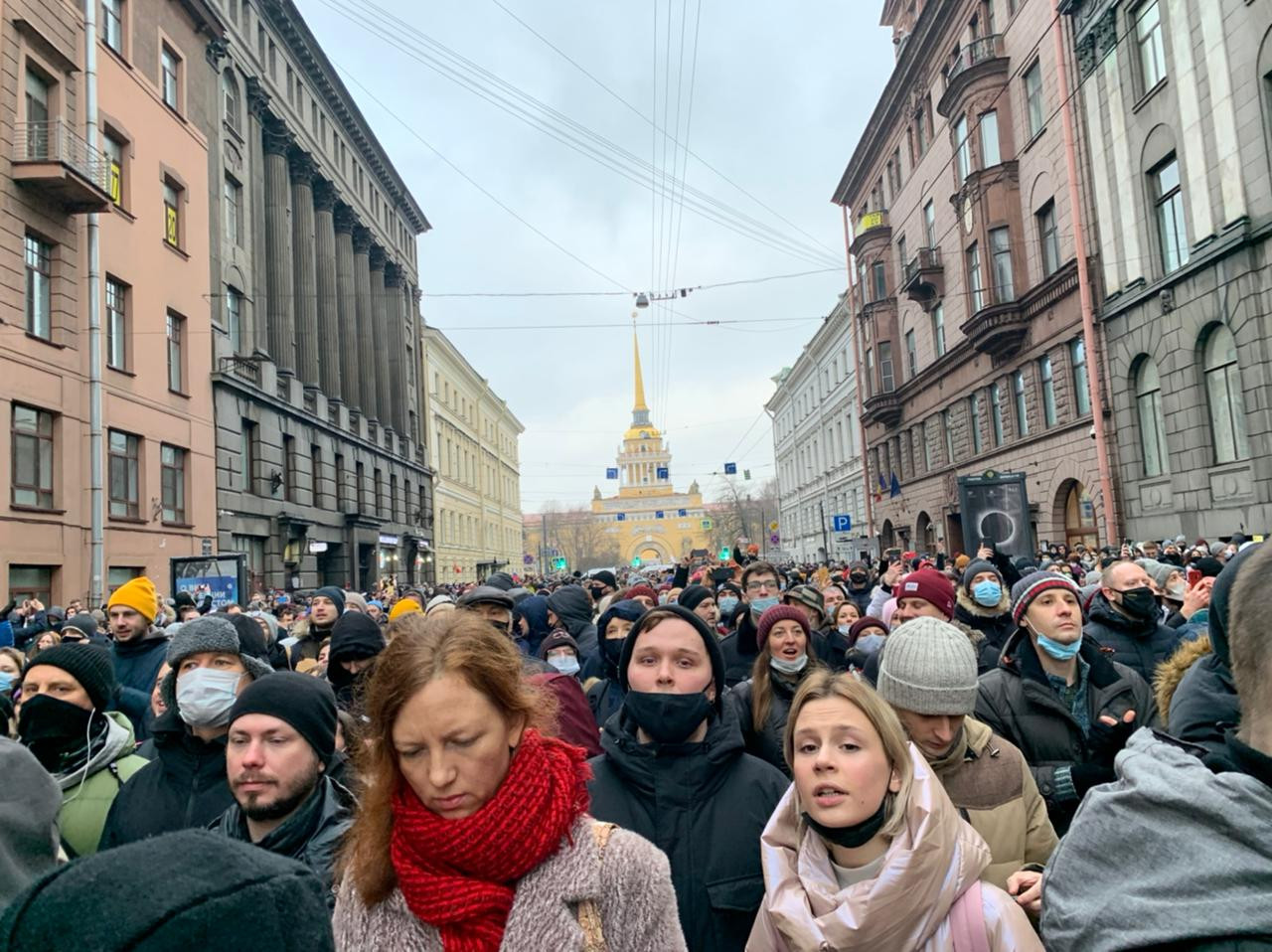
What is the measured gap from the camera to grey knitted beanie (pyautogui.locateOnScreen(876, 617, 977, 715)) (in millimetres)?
3303

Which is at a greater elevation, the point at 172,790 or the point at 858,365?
the point at 858,365

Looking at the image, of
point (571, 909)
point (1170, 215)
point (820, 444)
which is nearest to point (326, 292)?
point (1170, 215)

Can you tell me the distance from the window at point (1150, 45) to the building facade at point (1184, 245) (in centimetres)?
4

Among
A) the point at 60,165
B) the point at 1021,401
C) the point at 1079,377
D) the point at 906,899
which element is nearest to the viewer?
the point at 906,899

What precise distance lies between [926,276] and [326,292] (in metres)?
23.5

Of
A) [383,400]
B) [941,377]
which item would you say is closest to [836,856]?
A: [941,377]

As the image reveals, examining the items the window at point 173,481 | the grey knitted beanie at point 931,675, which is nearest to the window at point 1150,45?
the grey knitted beanie at point 931,675

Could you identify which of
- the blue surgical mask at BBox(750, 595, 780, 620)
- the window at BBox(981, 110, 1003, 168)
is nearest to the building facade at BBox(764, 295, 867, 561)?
the window at BBox(981, 110, 1003, 168)

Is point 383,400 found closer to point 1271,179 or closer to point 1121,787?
point 1271,179

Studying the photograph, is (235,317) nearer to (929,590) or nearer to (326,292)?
(326,292)

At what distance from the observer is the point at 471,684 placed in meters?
2.27

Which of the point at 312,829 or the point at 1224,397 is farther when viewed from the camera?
the point at 1224,397

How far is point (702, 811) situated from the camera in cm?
300

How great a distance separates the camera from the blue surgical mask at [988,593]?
6960 mm
